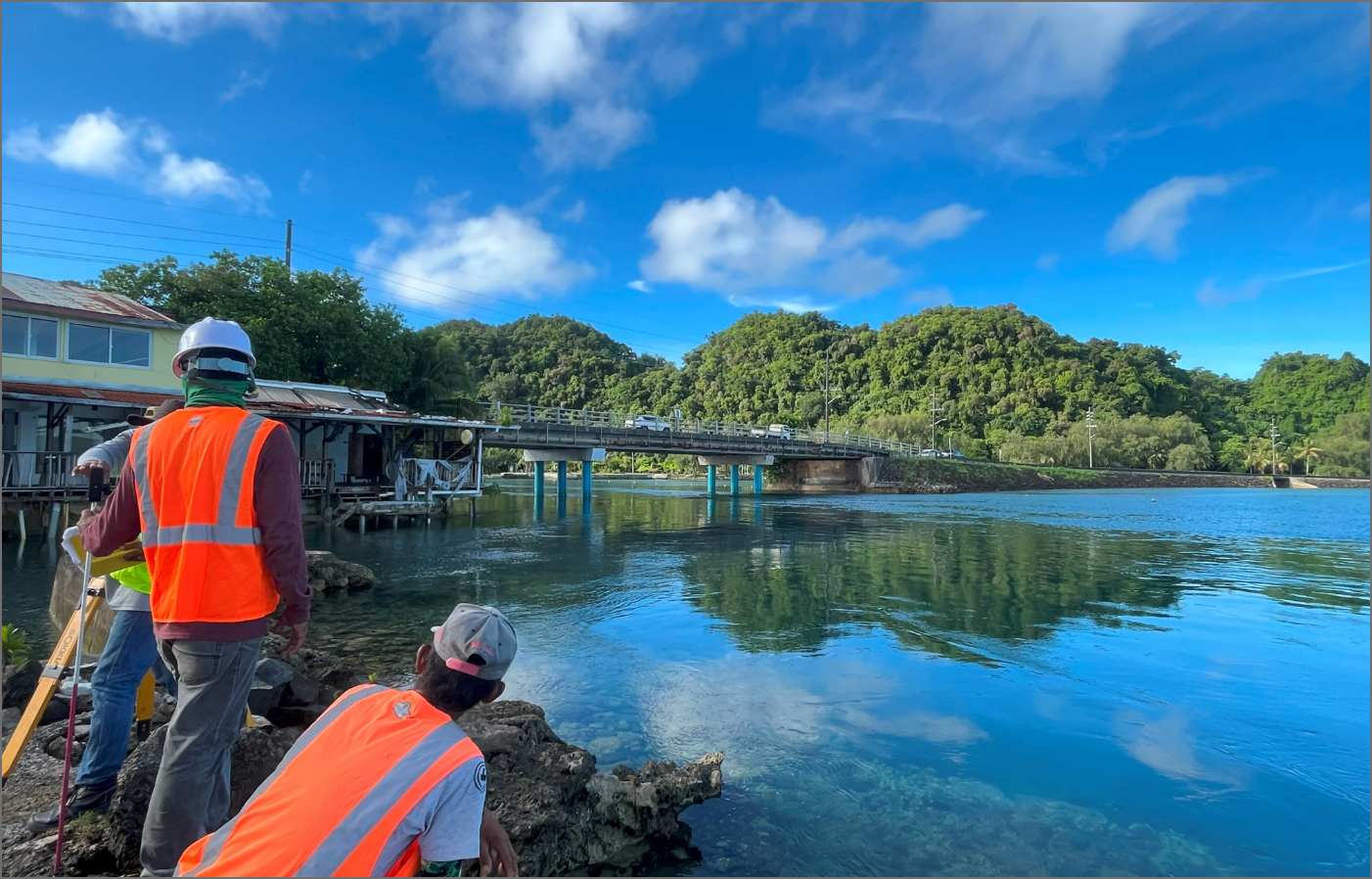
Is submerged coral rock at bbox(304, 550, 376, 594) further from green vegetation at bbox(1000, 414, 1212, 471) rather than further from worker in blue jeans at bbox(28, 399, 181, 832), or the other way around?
green vegetation at bbox(1000, 414, 1212, 471)

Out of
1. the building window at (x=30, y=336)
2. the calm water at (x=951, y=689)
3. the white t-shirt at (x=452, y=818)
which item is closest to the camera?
the white t-shirt at (x=452, y=818)

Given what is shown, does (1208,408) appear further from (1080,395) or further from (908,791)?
(908,791)

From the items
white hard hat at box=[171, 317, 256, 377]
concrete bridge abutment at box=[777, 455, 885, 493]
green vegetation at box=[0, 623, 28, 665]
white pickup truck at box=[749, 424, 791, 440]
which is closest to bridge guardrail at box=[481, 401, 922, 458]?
white pickup truck at box=[749, 424, 791, 440]

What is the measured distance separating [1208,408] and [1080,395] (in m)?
22.6

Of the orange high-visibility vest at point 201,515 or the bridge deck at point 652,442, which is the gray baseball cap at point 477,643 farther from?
the bridge deck at point 652,442

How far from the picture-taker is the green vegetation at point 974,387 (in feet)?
258

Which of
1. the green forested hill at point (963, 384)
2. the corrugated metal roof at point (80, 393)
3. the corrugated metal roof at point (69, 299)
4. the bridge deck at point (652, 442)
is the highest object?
the green forested hill at point (963, 384)

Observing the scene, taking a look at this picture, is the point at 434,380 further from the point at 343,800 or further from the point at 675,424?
the point at 343,800

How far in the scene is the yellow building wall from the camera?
58.6 feet

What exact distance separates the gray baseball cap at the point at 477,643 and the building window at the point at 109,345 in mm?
23828

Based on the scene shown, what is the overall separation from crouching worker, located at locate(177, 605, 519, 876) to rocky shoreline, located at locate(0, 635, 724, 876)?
201cm

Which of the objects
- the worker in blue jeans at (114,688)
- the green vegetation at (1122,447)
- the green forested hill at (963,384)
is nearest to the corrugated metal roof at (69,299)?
the worker in blue jeans at (114,688)

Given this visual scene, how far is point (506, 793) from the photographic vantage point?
380 centimetres

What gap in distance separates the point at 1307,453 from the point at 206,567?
106 metres
